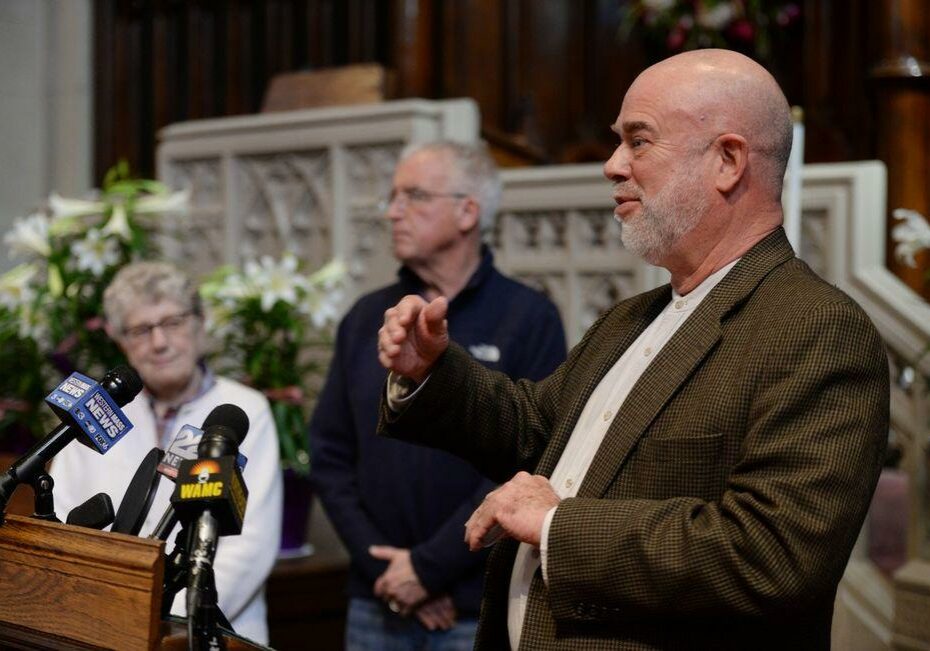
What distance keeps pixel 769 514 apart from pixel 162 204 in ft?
10.6

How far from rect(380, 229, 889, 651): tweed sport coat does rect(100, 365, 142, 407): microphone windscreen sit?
0.66m

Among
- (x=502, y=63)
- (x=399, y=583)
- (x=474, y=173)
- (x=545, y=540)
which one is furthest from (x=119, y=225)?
(x=545, y=540)

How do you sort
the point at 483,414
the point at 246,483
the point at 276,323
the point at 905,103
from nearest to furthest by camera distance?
the point at 483,414 < the point at 246,483 < the point at 276,323 < the point at 905,103

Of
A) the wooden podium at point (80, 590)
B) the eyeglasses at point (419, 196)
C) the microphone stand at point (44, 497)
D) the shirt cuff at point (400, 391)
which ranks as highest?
the eyeglasses at point (419, 196)

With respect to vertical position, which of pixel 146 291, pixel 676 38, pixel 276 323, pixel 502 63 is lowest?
pixel 276 323

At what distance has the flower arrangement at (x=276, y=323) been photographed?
14.1 ft

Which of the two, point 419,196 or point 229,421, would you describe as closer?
point 229,421

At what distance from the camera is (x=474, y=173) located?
11.6 ft

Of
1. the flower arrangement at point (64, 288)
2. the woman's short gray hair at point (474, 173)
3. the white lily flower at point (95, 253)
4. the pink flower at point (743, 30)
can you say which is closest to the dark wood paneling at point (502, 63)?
the pink flower at point (743, 30)

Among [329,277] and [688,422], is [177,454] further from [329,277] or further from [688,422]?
[329,277]

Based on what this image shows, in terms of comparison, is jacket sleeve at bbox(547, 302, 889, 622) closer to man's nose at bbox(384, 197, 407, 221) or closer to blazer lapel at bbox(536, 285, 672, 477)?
→ blazer lapel at bbox(536, 285, 672, 477)

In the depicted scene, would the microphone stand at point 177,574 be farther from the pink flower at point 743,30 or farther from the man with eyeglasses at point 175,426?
the pink flower at point 743,30

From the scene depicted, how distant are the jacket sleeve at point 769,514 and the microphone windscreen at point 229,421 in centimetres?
44

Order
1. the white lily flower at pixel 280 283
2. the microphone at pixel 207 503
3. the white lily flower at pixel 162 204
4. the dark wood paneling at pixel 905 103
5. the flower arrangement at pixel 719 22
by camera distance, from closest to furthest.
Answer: the microphone at pixel 207 503 → the white lily flower at pixel 280 283 → the white lily flower at pixel 162 204 → the dark wood paneling at pixel 905 103 → the flower arrangement at pixel 719 22
